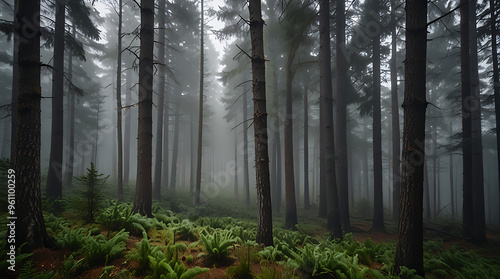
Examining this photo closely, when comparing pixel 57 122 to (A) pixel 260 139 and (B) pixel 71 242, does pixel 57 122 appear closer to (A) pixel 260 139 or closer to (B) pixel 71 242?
(B) pixel 71 242

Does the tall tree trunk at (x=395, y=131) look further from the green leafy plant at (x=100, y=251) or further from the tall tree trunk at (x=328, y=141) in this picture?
the green leafy plant at (x=100, y=251)

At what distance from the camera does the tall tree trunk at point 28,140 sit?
3.94m

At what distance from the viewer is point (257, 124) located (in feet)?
17.8

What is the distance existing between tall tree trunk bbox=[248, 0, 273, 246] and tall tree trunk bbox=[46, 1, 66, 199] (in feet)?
31.2

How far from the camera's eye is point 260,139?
5.38 meters

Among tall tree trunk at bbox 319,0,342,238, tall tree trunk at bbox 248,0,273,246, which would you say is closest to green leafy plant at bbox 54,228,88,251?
tall tree trunk at bbox 248,0,273,246

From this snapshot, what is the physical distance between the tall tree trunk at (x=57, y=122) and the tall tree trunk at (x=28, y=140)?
651cm

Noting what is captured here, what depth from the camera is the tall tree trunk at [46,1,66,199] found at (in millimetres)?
9312

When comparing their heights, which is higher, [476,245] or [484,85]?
[484,85]

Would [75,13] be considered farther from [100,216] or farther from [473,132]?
[473,132]

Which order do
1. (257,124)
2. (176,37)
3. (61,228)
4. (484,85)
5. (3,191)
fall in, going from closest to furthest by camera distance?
(61,228) < (257,124) < (3,191) < (176,37) < (484,85)

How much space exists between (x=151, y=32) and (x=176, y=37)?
10615 millimetres

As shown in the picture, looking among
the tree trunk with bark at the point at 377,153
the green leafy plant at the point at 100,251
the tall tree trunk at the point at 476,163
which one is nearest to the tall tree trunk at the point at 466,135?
the tall tree trunk at the point at 476,163

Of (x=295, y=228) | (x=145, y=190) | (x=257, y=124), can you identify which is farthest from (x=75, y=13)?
(x=295, y=228)
